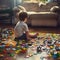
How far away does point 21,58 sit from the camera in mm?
2197

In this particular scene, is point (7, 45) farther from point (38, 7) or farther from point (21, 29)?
point (38, 7)

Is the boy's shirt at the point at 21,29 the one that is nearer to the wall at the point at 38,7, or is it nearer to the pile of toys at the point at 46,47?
the pile of toys at the point at 46,47

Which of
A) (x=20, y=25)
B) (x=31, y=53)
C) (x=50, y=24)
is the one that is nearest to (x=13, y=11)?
(x=50, y=24)

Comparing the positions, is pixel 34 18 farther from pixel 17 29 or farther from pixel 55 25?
pixel 17 29

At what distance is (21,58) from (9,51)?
0.96ft

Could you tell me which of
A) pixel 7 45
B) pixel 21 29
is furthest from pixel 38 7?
pixel 7 45

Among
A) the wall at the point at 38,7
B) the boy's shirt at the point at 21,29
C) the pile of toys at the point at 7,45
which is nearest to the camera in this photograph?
the pile of toys at the point at 7,45

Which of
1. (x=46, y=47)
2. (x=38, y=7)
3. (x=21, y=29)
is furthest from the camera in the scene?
(x=38, y=7)

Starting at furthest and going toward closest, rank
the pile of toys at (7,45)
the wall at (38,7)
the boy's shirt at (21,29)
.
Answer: the wall at (38,7)
the boy's shirt at (21,29)
the pile of toys at (7,45)

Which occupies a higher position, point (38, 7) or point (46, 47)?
point (38, 7)

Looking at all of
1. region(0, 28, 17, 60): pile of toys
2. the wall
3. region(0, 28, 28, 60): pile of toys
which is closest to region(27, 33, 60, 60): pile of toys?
region(0, 28, 28, 60): pile of toys

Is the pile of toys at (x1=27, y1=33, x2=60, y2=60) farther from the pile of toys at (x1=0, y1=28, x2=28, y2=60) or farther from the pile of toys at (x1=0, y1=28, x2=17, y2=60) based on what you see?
the pile of toys at (x1=0, y1=28, x2=17, y2=60)

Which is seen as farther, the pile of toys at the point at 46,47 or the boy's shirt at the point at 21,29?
the boy's shirt at the point at 21,29

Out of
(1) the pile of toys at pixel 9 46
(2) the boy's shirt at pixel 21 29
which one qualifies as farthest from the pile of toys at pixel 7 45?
(2) the boy's shirt at pixel 21 29
